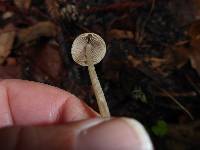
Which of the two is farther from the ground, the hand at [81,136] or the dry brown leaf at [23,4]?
the dry brown leaf at [23,4]

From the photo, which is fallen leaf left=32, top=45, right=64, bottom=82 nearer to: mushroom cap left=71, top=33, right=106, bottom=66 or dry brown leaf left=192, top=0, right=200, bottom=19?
mushroom cap left=71, top=33, right=106, bottom=66

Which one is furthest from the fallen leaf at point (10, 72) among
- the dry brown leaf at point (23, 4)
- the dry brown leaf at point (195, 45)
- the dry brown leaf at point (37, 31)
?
the dry brown leaf at point (195, 45)

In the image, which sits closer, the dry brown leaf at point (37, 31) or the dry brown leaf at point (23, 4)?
the dry brown leaf at point (37, 31)

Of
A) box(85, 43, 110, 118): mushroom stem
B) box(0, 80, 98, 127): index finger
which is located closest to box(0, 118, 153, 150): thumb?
box(0, 80, 98, 127): index finger

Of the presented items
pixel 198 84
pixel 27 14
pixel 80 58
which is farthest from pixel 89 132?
pixel 27 14

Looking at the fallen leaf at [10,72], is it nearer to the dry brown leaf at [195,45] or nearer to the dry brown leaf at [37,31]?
the dry brown leaf at [37,31]

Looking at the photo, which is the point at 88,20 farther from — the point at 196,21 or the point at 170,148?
the point at 170,148

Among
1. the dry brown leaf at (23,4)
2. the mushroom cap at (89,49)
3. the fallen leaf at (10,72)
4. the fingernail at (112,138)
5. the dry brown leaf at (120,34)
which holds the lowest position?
the fallen leaf at (10,72)
